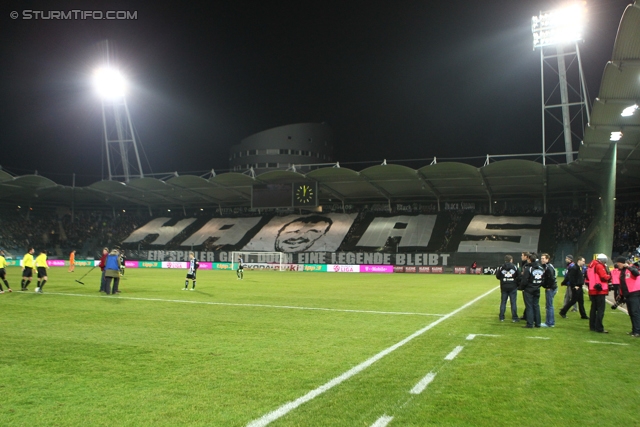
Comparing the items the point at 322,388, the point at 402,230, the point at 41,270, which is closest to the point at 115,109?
the point at 402,230

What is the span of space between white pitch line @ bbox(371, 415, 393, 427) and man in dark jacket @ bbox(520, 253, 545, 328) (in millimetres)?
8224

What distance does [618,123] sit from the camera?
28.2 meters

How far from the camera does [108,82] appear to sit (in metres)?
56.4

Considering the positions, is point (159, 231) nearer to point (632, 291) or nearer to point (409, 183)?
point (409, 183)

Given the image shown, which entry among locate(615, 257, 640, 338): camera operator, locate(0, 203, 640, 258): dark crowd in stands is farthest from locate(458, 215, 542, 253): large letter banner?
locate(615, 257, 640, 338): camera operator

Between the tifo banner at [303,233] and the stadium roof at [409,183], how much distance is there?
3.30 meters

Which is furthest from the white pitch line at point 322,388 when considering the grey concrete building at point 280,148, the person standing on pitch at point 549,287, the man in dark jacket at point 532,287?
the grey concrete building at point 280,148

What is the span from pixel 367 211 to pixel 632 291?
52452mm

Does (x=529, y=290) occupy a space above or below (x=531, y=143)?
below

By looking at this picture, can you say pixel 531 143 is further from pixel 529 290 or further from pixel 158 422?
pixel 158 422

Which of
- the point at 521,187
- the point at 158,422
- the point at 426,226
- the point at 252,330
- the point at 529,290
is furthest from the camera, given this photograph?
the point at 426,226

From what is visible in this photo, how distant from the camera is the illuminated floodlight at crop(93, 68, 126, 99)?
56125 millimetres

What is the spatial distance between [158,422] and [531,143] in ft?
229

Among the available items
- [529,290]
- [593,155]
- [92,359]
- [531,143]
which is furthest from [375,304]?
[531,143]
